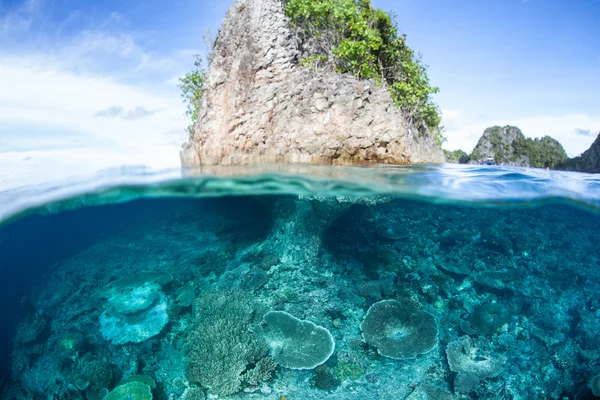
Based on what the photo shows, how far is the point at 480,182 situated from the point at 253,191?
7.93 m

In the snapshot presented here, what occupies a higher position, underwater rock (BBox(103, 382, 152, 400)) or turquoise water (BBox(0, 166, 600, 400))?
turquoise water (BBox(0, 166, 600, 400))

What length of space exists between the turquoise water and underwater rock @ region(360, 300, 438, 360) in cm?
4

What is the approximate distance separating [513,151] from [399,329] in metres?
74.4

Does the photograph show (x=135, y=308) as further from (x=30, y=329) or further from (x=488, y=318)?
(x=488, y=318)

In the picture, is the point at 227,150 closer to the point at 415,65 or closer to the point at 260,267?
the point at 260,267

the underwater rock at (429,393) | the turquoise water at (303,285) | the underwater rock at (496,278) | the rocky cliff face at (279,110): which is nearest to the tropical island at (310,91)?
the rocky cliff face at (279,110)

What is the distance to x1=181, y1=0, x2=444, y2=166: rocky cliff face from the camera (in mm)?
13844

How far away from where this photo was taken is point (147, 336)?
823 cm

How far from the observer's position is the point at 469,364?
7820mm

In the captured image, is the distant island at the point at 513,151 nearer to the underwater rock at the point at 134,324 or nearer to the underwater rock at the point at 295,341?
the underwater rock at the point at 295,341

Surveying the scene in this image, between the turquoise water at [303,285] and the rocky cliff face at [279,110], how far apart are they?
219 cm

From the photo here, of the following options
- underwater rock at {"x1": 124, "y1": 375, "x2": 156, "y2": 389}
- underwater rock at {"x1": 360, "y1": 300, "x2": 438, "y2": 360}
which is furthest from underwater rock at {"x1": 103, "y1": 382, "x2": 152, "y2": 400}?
underwater rock at {"x1": 360, "y1": 300, "x2": 438, "y2": 360}

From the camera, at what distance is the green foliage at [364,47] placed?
16.1 m

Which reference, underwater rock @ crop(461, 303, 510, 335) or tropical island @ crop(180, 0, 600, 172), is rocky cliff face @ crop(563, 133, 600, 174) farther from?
underwater rock @ crop(461, 303, 510, 335)
